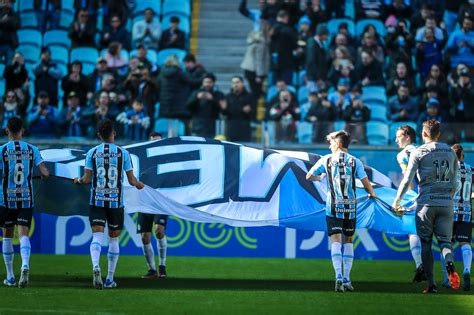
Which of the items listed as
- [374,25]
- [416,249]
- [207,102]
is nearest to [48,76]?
[207,102]

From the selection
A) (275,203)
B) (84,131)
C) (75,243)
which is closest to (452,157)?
(275,203)

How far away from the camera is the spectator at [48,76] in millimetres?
19736

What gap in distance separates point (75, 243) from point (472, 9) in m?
10.6

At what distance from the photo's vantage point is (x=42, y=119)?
59.8 feet

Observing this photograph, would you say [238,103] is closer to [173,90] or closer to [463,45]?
[173,90]

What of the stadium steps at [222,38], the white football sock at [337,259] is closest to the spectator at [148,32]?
the stadium steps at [222,38]

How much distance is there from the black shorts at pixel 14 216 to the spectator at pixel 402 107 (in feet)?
32.3

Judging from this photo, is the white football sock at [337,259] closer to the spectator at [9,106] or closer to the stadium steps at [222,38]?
the spectator at [9,106]

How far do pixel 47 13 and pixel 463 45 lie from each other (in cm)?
930

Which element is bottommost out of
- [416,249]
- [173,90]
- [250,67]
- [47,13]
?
[416,249]

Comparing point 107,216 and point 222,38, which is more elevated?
point 222,38

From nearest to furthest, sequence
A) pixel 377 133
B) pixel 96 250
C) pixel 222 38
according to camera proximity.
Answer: pixel 96 250 < pixel 377 133 < pixel 222 38

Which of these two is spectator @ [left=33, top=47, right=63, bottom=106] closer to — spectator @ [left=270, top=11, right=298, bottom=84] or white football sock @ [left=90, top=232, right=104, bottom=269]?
spectator @ [left=270, top=11, right=298, bottom=84]

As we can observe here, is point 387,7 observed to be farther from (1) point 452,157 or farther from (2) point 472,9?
(1) point 452,157
